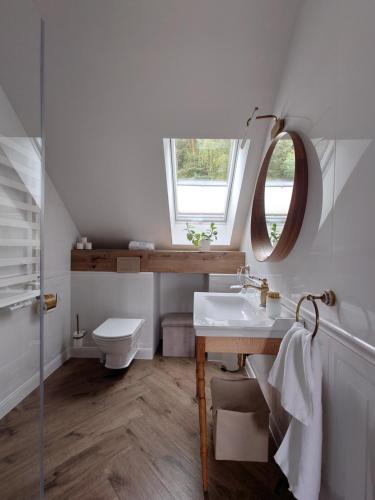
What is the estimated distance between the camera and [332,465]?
3.41 feet

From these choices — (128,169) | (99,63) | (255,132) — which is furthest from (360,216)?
(128,169)

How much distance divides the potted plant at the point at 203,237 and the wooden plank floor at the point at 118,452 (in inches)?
55.5

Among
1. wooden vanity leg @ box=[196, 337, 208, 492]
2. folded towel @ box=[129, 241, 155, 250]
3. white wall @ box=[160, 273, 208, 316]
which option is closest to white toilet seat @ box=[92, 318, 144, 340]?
white wall @ box=[160, 273, 208, 316]

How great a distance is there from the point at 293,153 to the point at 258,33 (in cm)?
82

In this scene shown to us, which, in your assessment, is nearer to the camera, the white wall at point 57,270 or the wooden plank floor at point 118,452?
the wooden plank floor at point 118,452

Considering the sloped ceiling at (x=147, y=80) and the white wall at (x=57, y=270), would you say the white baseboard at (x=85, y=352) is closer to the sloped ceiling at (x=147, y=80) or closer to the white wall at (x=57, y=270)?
the white wall at (x=57, y=270)

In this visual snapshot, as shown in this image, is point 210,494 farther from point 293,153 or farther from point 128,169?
point 128,169

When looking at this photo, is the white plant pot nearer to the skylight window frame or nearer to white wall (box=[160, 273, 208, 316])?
the skylight window frame

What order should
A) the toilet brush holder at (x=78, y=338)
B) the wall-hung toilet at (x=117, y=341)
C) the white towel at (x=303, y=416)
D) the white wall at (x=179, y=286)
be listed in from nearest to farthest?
the white towel at (x=303, y=416)
the wall-hung toilet at (x=117, y=341)
the toilet brush holder at (x=78, y=338)
the white wall at (x=179, y=286)

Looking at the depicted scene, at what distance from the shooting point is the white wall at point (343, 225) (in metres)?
0.85

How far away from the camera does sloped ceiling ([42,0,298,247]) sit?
1.54 m

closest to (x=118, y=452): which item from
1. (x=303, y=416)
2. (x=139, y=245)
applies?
(x=303, y=416)

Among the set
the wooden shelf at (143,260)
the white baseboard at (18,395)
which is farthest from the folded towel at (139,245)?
the white baseboard at (18,395)

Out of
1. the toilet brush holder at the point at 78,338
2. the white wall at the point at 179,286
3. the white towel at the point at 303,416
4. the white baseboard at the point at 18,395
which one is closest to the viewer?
the white towel at the point at 303,416
